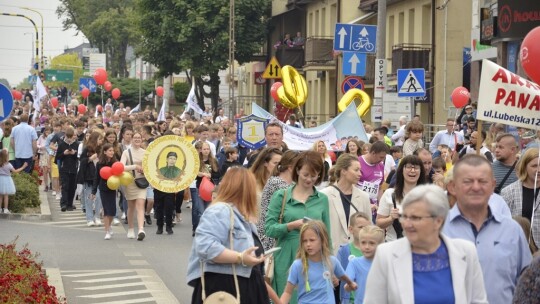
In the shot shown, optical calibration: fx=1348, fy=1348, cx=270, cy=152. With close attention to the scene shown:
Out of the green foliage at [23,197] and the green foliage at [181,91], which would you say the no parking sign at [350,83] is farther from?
the green foliage at [181,91]

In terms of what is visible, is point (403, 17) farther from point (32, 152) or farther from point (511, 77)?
point (511, 77)

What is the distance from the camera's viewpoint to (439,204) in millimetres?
6070

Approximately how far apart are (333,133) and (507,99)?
10996 mm

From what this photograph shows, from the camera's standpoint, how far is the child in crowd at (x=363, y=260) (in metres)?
9.21

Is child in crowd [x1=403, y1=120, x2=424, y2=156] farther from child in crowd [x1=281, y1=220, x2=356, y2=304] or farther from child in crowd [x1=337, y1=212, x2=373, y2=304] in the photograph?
child in crowd [x1=281, y1=220, x2=356, y2=304]

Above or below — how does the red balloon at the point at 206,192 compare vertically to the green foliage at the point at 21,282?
above

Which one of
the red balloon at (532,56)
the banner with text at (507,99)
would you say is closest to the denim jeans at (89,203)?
the red balloon at (532,56)

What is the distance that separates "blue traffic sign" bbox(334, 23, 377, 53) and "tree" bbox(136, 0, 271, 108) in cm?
3620

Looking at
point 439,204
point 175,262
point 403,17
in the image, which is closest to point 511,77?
point 439,204

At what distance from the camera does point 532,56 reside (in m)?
11.5

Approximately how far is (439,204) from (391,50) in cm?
3798

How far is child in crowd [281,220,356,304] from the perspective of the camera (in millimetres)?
9469

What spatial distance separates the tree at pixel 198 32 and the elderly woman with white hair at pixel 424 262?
2221 inches

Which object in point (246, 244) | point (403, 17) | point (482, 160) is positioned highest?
point (403, 17)
